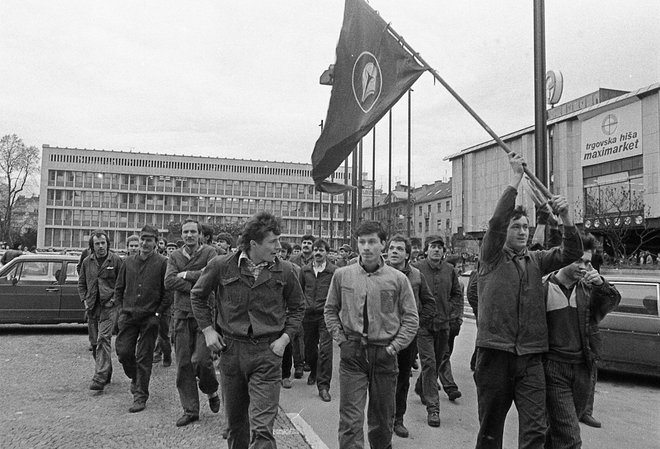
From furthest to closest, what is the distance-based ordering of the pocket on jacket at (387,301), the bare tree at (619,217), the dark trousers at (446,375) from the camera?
the bare tree at (619,217)
the dark trousers at (446,375)
the pocket on jacket at (387,301)

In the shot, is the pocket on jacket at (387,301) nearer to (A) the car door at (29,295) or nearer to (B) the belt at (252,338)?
(B) the belt at (252,338)

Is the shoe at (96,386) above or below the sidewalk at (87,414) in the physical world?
above

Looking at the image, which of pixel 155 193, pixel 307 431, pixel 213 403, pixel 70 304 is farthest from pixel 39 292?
pixel 155 193

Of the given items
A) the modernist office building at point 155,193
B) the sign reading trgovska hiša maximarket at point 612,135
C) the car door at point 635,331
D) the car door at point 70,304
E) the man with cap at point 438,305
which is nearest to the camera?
the man with cap at point 438,305

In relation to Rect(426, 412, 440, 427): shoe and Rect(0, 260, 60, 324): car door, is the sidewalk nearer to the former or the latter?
Rect(426, 412, 440, 427): shoe

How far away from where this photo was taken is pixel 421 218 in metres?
88.4

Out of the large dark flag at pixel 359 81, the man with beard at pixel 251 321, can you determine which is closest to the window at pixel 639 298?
the large dark flag at pixel 359 81

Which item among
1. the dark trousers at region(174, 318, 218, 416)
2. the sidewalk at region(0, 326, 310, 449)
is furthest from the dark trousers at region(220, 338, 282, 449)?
the dark trousers at region(174, 318, 218, 416)

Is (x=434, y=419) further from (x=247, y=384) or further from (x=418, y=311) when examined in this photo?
(x=247, y=384)

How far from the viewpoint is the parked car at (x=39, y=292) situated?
12289 mm

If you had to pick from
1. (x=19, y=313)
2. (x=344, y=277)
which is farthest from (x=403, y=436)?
(x=19, y=313)

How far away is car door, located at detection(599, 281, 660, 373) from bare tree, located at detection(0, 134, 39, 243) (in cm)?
5237

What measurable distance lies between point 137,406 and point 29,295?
24.2 feet

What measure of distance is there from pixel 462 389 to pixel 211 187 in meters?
90.0
